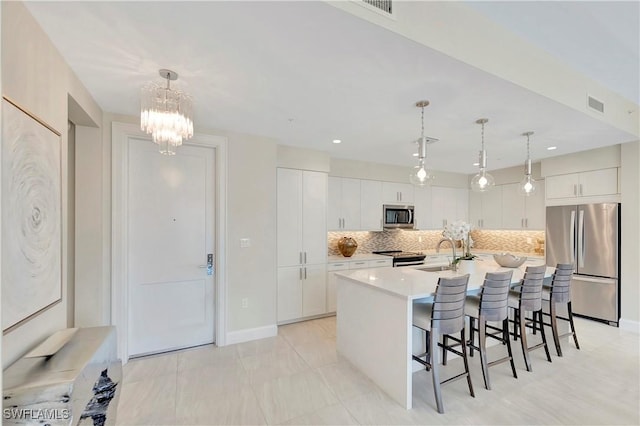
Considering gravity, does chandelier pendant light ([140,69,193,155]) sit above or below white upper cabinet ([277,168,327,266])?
above

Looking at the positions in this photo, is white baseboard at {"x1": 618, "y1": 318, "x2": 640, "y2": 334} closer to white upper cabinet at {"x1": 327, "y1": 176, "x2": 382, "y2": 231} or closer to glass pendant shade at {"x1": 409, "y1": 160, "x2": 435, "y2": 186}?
white upper cabinet at {"x1": 327, "y1": 176, "x2": 382, "y2": 231}

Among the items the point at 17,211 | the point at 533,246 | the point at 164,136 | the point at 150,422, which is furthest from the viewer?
the point at 533,246

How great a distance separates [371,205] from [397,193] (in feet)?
2.23

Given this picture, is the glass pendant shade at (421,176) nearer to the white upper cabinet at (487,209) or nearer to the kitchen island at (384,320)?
the kitchen island at (384,320)

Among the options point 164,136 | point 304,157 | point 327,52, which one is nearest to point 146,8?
point 164,136

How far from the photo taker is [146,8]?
4.61 feet

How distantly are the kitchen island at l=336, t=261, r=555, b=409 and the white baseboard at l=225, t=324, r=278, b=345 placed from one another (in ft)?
3.22

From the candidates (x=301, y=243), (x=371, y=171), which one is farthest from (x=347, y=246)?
(x=371, y=171)

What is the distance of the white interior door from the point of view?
3016 millimetres

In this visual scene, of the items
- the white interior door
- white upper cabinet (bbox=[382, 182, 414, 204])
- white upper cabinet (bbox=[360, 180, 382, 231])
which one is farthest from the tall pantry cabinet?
white upper cabinet (bbox=[382, 182, 414, 204])

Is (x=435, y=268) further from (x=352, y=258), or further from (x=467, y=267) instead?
(x=352, y=258)

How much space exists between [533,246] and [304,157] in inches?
187

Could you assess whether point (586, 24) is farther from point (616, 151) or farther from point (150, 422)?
point (150, 422)

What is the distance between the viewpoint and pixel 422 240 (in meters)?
6.14
